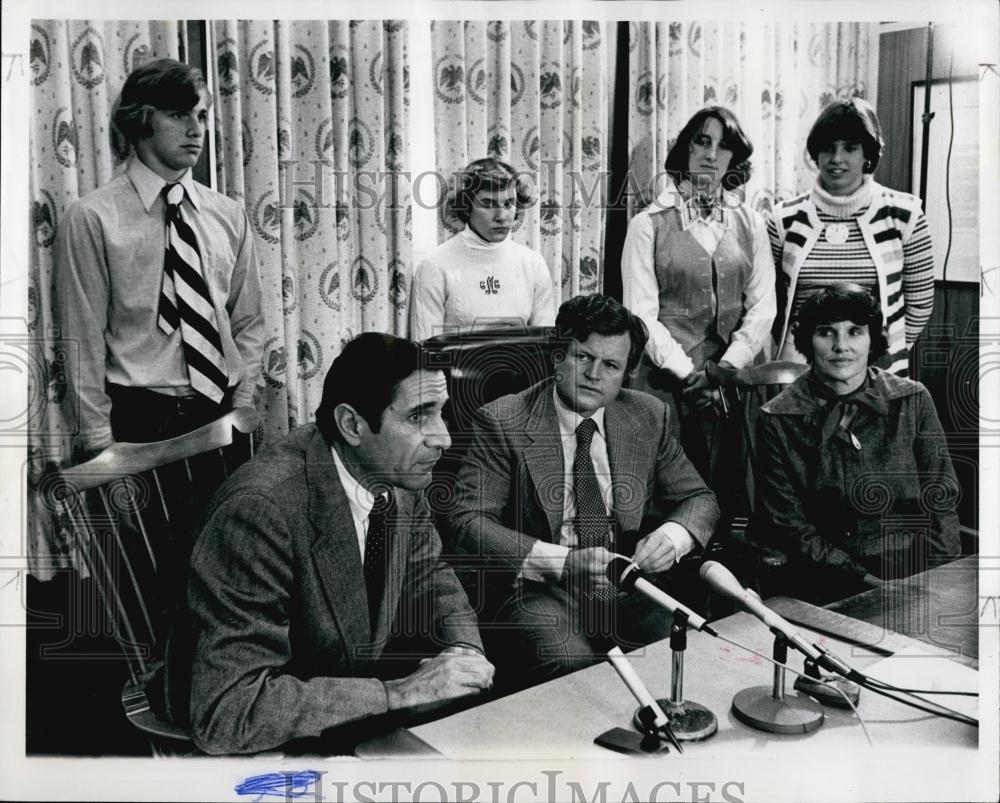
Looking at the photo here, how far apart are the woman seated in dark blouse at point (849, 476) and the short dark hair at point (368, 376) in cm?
85

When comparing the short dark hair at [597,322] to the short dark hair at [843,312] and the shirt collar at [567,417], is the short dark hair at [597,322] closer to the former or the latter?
the shirt collar at [567,417]

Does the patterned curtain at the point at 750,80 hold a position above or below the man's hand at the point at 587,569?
above

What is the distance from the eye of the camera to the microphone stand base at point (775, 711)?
223cm

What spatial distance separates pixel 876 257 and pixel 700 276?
413 millimetres

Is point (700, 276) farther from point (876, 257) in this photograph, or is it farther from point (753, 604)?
point (753, 604)

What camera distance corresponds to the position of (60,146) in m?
2.22

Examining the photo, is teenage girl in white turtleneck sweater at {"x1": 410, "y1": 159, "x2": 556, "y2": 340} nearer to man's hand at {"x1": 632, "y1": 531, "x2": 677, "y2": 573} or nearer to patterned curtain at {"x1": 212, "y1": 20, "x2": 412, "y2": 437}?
patterned curtain at {"x1": 212, "y1": 20, "x2": 412, "y2": 437}

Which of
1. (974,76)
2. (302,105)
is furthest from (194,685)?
(974,76)

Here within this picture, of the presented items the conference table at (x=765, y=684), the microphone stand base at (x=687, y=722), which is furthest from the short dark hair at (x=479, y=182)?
the microphone stand base at (x=687, y=722)

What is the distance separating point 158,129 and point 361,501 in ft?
3.02

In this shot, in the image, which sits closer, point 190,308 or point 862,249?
point 190,308

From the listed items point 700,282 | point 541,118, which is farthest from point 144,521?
point 700,282

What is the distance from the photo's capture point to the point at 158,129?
7.23ft

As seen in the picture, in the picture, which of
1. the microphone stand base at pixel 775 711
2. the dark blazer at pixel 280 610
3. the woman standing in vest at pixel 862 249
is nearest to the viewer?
the dark blazer at pixel 280 610
